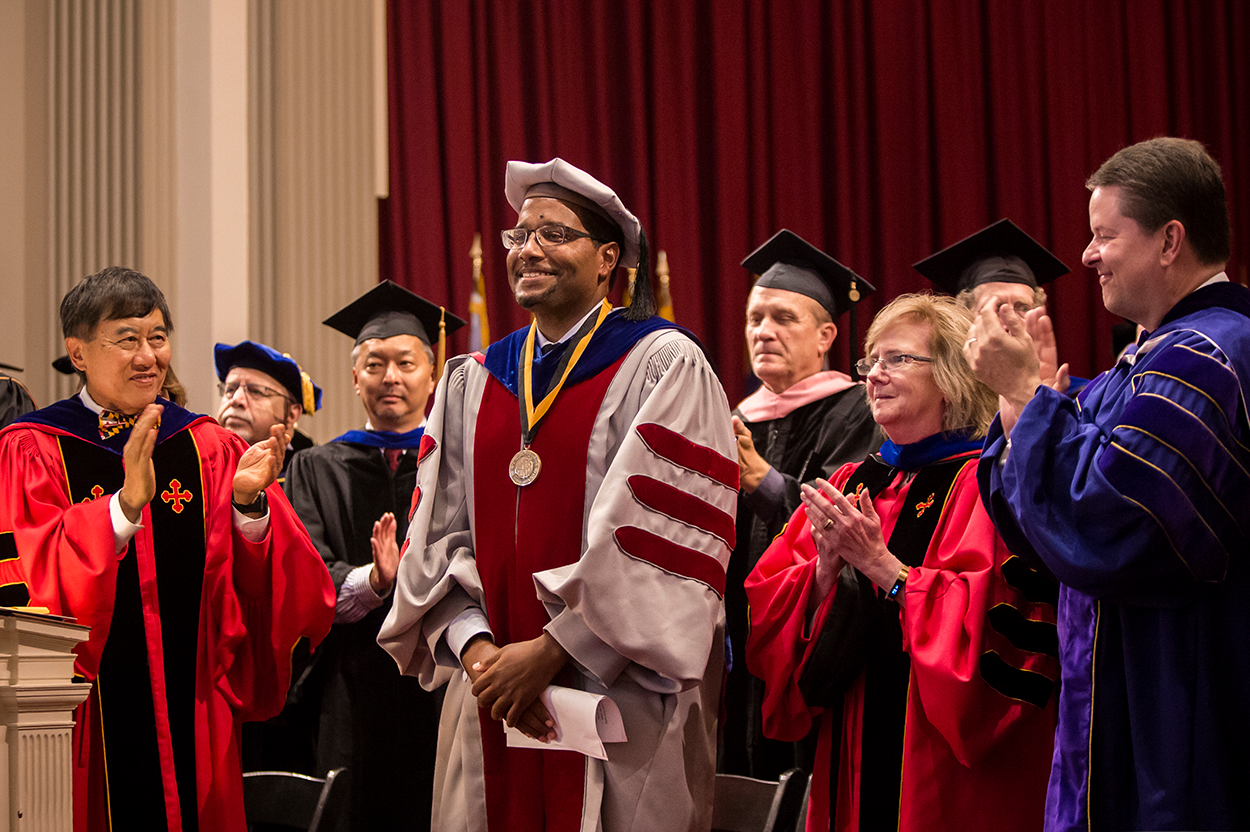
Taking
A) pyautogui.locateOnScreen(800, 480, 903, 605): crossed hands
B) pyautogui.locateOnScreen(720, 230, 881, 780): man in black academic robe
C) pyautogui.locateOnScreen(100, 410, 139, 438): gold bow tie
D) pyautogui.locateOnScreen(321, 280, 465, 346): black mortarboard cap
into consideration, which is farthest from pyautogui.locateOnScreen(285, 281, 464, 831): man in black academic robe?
pyautogui.locateOnScreen(800, 480, 903, 605): crossed hands

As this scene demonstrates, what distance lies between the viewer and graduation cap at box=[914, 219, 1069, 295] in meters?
4.67

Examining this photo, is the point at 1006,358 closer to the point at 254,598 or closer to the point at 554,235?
the point at 554,235

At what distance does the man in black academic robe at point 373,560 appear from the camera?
4.28 m

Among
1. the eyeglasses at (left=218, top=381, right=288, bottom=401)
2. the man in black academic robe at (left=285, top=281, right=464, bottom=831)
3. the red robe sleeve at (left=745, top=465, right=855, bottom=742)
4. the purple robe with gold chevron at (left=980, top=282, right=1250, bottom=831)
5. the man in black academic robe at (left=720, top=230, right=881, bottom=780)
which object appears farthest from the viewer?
the eyeglasses at (left=218, top=381, right=288, bottom=401)

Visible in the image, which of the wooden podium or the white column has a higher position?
the white column

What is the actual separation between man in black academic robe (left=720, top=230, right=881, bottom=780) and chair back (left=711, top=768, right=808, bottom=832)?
2.09 feet

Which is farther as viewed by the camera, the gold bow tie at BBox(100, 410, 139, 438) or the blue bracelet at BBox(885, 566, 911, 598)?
the gold bow tie at BBox(100, 410, 139, 438)

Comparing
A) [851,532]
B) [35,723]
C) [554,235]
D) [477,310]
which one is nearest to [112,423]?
[35,723]

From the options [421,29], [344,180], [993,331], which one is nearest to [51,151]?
[344,180]

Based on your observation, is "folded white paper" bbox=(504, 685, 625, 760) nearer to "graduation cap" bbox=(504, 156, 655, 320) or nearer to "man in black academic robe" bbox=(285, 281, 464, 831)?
"graduation cap" bbox=(504, 156, 655, 320)

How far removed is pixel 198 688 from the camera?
11.6 ft

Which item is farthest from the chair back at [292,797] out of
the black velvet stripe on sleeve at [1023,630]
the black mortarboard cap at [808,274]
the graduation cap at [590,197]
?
the black mortarboard cap at [808,274]

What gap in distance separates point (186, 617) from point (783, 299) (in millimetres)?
2283

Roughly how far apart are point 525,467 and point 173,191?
15.3 feet
